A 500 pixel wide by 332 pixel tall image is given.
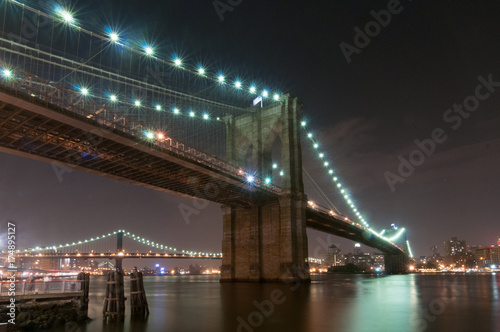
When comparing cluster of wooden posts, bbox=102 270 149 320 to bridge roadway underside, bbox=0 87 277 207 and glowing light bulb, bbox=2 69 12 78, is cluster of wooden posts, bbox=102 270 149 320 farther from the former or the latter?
glowing light bulb, bbox=2 69 12 78

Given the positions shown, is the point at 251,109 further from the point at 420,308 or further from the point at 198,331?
the point at 198,331

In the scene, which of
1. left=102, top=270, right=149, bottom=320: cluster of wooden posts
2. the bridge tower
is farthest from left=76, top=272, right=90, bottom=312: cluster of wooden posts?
the bridge tower

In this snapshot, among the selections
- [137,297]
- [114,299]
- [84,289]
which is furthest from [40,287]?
[137,297]

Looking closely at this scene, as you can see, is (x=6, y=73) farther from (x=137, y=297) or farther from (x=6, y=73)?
(x=137, y=297)

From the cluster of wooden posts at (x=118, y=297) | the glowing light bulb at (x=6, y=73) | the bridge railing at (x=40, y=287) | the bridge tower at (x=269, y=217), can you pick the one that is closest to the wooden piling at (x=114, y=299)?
the cluster of wooden posts at (x=118, y=297)

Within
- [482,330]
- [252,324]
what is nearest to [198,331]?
[252,324]

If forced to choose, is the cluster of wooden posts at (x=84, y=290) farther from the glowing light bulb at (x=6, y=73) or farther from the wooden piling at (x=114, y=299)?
the glowing light bulb at (x=6, y=73)

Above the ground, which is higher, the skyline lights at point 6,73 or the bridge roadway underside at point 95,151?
the skyline lights at point 6,73
